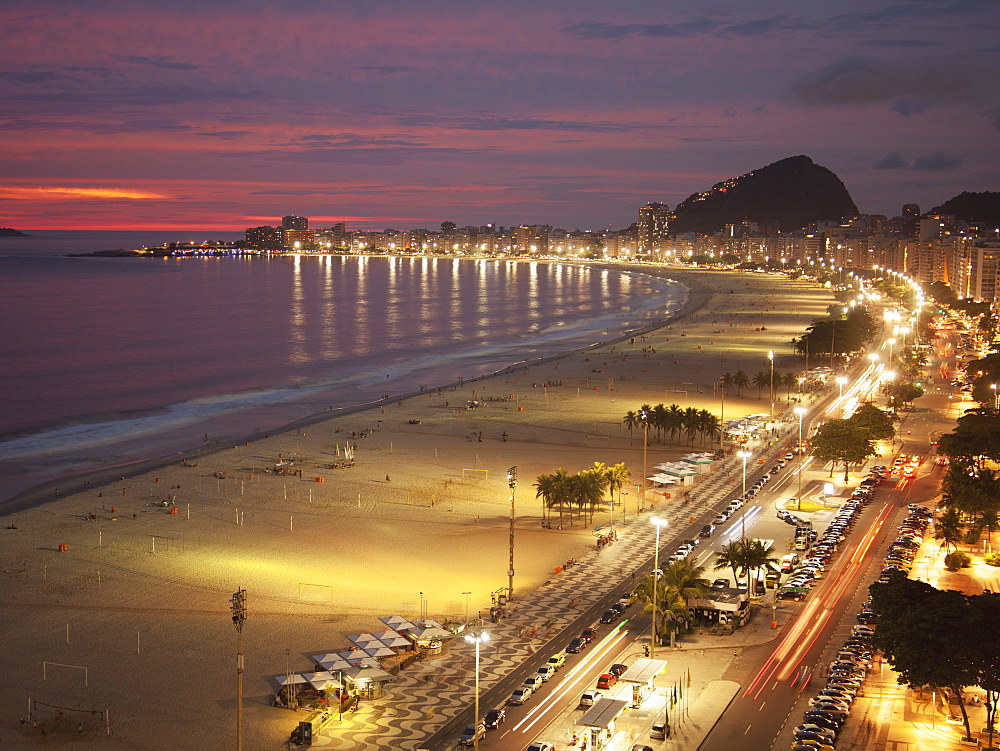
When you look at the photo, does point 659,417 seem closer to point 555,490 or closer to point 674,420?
point 674,420

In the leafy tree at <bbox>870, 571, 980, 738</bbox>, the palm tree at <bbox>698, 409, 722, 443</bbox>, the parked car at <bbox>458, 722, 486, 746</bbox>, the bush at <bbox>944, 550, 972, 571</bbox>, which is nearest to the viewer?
the parked car at <bbox>458, 722, 486, 746</bbox>

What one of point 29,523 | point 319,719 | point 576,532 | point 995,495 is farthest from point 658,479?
point 29,523

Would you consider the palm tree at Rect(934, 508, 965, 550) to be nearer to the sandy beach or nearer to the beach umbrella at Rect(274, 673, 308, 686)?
the sandy beach

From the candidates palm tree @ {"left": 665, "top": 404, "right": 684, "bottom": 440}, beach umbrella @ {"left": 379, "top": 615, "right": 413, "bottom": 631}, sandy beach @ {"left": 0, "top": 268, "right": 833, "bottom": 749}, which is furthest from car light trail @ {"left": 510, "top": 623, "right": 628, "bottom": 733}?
palm tree @ {"left": 665, "top": 404, "right": 684, "bottom": 440}

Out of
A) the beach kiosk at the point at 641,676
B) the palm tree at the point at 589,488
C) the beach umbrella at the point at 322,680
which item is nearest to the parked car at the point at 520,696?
the beach kiosk at the point at 641,676

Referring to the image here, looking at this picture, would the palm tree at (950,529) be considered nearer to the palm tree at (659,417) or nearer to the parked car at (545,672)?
the parked car at (545,672)

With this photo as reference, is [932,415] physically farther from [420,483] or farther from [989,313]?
[989,313]
